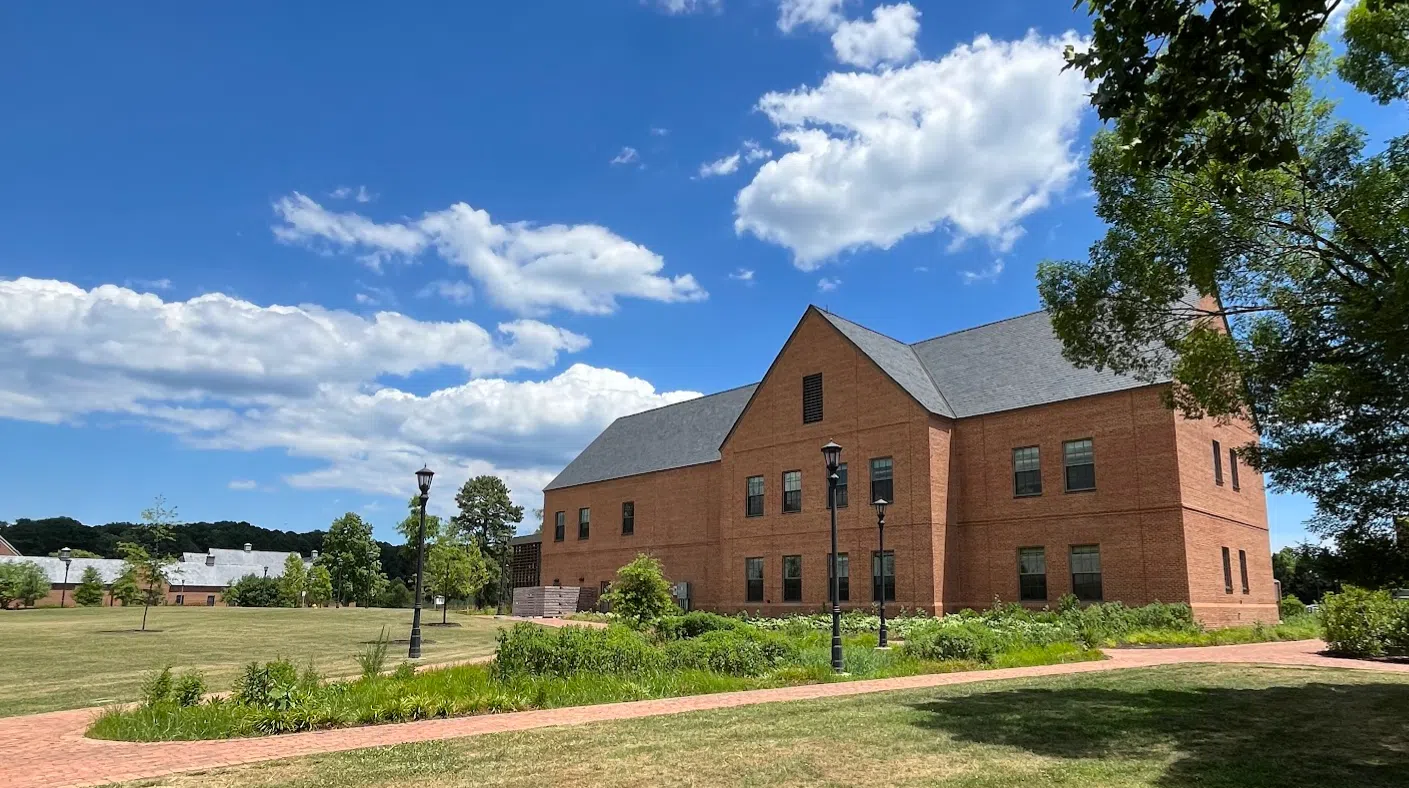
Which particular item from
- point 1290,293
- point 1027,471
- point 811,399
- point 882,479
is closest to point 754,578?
point 882,479

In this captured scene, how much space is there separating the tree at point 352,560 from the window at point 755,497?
49986mm

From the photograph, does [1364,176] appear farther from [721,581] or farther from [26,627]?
[26,627]

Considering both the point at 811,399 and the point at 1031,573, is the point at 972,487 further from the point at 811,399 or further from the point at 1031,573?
the point at 811,399

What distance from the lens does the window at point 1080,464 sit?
29.8 m

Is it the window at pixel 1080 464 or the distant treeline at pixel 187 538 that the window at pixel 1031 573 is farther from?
the distant treeline at pixel 187 538

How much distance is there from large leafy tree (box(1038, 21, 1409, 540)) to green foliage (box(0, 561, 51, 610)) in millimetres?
80362

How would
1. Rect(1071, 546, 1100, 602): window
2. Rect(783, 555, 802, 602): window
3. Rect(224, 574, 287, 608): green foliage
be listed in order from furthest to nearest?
Rect(224, 574, 287, 608): green foliage → Rect(783, 555, 802, 602): window → Rect(1071, 546, 1100, 602): window

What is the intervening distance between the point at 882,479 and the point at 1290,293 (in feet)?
70.5

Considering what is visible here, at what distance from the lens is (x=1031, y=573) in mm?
30953

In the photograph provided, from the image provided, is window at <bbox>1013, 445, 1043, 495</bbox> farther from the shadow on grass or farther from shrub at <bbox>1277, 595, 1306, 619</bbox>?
the shadow on grass

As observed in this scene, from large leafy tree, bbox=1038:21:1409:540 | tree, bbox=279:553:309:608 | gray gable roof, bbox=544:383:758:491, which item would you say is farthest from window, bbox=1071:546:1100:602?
tree, bbox=279:553:309:608

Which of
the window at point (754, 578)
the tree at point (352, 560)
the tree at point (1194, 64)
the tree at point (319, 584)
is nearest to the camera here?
the tree at point (1194, 64)

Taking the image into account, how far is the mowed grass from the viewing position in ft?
49.8

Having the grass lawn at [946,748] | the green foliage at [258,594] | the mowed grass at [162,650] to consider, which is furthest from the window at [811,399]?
the green foliage at [258,594]
